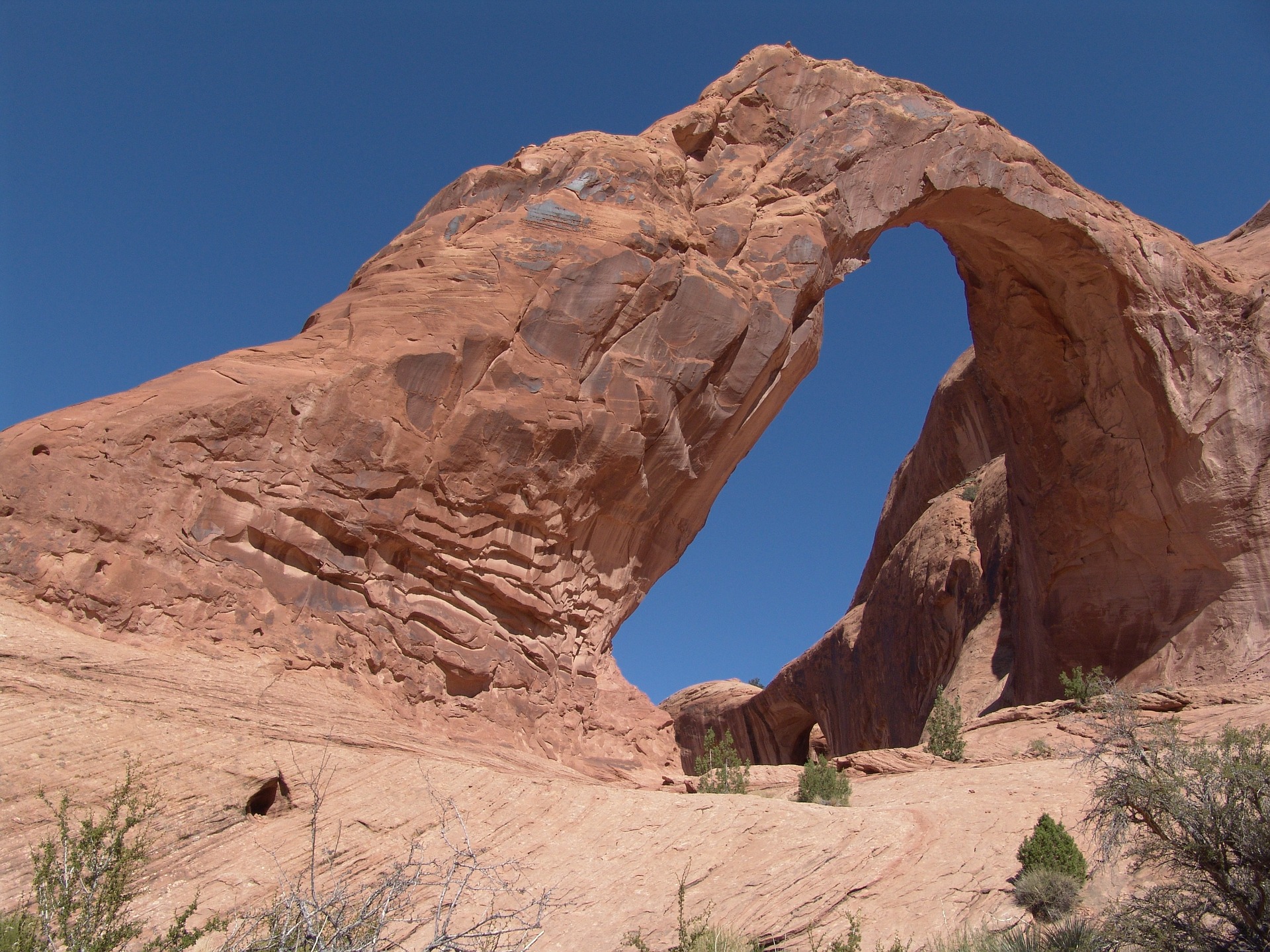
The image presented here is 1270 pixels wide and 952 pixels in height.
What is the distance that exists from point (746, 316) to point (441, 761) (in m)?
8.41

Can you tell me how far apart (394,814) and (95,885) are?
8.55 feet

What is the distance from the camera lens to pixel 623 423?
13.3 meters

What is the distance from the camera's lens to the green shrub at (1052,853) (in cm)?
816

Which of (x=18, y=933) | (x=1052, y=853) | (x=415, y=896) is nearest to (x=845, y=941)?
(x=1052, y=853)

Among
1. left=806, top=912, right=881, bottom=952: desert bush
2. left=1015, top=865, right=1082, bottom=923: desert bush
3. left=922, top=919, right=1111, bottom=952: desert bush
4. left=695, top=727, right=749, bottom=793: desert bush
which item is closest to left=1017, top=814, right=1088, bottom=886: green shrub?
left=1015, top=865, right=1082, bottom=923: desert bush

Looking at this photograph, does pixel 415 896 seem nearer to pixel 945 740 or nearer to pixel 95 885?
pixel 95 885

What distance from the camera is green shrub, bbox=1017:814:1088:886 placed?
8.16 m

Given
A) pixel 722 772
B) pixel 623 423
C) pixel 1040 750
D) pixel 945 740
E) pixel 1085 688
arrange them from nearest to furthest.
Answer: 1. pixel 722 772
2. pixel 623 423
3. pixel 1040 750
4. pixel 945 740
5. pixel 1085 688

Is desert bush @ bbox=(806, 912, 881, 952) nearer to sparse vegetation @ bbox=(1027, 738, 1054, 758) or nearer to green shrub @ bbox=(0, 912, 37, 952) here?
green shrub @ bbox=(0, 912, 37, 952)

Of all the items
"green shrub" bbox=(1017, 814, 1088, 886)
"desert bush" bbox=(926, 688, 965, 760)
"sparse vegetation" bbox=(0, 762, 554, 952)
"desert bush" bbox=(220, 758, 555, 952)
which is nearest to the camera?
"sparse vegetation" bbox=(0, 762, 554, 952)

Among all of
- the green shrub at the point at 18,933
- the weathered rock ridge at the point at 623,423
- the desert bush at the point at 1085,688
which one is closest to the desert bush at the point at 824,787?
the weathered rock ridge at the point at 623,423

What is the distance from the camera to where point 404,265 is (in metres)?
13.2

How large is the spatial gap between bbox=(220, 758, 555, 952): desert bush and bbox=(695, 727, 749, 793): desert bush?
13.7ft

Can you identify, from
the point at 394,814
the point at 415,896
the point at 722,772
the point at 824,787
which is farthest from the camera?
the point at 722,772
